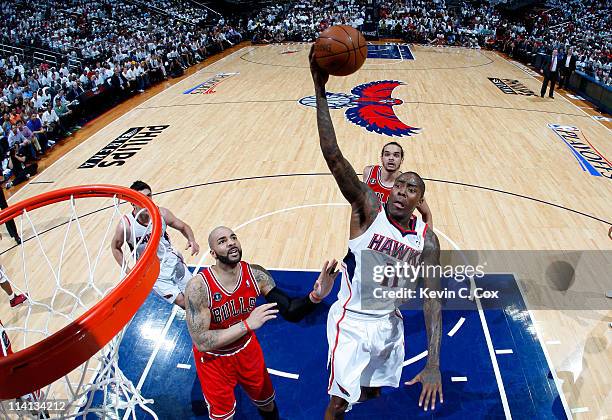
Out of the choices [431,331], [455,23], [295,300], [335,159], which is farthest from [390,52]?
[335,159]

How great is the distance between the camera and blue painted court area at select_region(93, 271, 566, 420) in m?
3.82

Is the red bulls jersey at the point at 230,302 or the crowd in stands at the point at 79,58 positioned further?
the crowd in stands at the point at 79,58

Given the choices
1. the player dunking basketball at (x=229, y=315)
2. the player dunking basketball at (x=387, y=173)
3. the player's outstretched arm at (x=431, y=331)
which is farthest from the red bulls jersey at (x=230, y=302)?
the player dunking basketball at (x=387, y=173)

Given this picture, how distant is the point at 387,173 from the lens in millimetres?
4500

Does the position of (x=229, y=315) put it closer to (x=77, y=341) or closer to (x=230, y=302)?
(x=230, y=302)

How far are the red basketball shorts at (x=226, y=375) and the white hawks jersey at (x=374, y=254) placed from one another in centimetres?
80

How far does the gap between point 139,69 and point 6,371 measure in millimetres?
14741

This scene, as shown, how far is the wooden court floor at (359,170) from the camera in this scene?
5566mm

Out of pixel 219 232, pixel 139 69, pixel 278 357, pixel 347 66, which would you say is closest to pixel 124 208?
pixel 278 357

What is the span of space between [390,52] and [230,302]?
1949 centimetres

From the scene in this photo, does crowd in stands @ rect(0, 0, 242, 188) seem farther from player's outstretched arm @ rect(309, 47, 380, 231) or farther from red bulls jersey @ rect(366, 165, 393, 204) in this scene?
player's outstretched arm @ rect(309, 47, 380, 231)

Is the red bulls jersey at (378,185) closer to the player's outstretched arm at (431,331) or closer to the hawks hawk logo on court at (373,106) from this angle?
the player's outstretched arm at (431,331)

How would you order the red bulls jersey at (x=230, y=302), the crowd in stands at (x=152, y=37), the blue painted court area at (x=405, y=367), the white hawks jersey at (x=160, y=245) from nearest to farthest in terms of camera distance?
the red bulls jersey at (x=230, y=302) < the blue painted court area at (x=405, y=367) < the white hawks jersey at (x=160, y=245) < the crowd in stands at (x=152, y=37)

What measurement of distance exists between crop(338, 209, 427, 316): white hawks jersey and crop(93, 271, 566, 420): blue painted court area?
1.37 metres
